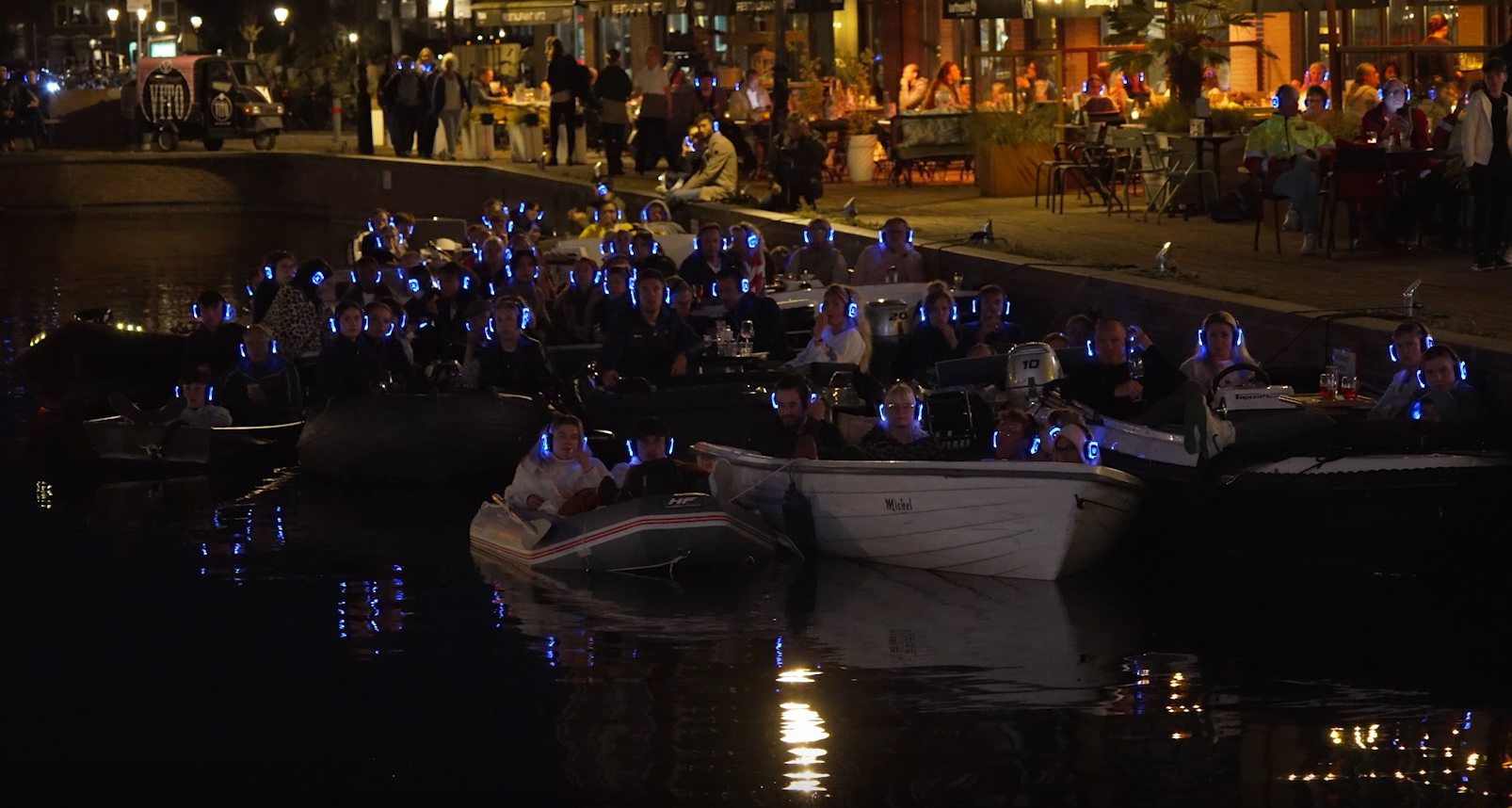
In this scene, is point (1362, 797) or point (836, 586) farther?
point (836, 586)

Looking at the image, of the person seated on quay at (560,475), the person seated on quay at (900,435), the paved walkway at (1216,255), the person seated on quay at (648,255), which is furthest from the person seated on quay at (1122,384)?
the person seated on quay at (648,255)

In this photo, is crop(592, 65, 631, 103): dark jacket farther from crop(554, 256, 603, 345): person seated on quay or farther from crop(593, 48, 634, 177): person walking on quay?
crop(554, 256, 603, 345): person seated on quay

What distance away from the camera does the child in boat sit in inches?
694

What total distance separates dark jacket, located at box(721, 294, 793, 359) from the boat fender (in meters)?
5.10

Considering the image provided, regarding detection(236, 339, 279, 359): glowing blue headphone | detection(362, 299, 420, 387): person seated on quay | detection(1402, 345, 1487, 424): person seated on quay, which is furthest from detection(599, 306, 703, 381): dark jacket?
detection(1402, 345, 1487, 424): person seated on quay

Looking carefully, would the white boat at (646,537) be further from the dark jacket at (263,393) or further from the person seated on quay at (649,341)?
the dark jacket at (263,393)

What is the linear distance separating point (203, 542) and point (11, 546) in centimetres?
128

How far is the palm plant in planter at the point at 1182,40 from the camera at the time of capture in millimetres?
24141

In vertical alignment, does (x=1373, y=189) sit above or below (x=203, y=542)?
above

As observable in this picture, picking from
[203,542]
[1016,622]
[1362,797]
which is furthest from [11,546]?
[1362,797]

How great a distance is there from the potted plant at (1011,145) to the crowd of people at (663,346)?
386cm

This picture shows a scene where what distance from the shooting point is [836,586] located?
43.5 ft

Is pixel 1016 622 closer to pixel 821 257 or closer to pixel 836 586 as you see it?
pixel 836 586

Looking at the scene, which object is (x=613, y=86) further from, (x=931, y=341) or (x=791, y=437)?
(x=791, y=437)
